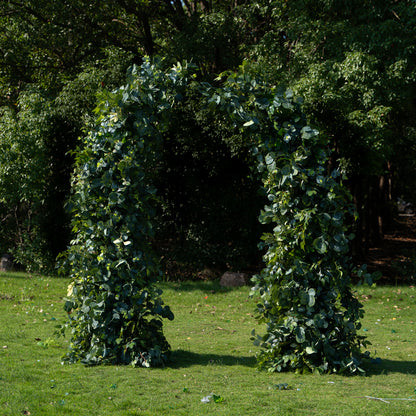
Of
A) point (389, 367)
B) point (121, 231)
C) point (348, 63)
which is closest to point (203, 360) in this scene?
point (121, 231)

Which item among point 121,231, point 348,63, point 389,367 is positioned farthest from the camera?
point 348,63

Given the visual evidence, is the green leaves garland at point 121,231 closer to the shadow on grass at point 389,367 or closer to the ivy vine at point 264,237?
the ivy vine at point 264,237

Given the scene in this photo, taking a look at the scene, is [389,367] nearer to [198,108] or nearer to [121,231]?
[121,231]

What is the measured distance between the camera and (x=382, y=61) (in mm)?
11352

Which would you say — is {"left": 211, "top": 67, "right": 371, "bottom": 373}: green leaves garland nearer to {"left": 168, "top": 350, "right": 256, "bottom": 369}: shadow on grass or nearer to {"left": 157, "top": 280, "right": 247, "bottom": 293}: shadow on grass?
{"left": 168, "top": 350, "right": 256, "bottom": 369}: shadow on grass

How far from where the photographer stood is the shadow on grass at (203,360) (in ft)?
20.0

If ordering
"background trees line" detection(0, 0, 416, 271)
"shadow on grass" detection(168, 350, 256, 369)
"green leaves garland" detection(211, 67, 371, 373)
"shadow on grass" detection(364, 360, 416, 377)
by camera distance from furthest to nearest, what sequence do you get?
1. "background trees line" detection(0, 0, 416, 271)
2. "shadow on grass" detection(168, 350, 256, 369)
3. "shadow on grass" detection(364, 360, 416, 377)
4. "green leaves garland" detection(211, 67, 371, 373)

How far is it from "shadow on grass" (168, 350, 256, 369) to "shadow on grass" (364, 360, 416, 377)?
131cm

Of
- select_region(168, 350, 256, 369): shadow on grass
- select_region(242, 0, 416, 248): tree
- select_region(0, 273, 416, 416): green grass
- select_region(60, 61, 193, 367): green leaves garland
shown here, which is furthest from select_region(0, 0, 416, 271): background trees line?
select_region(168, 350, 256, 369): shadow on grass

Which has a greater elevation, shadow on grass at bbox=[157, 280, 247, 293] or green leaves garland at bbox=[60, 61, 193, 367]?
green leaves garland at bbox=[60, 61, 193, 367]

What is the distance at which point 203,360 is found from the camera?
6.30m

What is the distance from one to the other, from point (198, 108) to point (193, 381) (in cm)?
867

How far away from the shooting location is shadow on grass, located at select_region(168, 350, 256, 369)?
6.10m

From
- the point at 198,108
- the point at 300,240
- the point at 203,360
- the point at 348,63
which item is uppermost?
the point at 348,63
